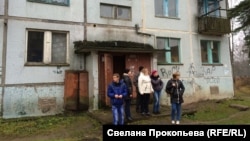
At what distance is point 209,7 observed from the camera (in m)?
17.7

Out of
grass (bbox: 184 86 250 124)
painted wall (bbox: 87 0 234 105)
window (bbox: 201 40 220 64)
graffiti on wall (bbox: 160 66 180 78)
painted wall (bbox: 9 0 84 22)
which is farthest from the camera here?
window (bbox: 201 40 220 64)

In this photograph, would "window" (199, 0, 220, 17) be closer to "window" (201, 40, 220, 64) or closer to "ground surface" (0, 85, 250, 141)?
"window" (201, 40, 220, 64)

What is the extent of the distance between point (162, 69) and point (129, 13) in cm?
353

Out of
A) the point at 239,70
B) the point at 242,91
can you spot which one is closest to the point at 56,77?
the point at 242,91

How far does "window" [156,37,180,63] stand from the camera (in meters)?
15.4

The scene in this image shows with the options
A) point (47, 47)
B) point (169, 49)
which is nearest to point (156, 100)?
point (169, 49)

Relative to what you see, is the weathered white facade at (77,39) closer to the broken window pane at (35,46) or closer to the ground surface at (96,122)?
the broken window pane at (35,46)

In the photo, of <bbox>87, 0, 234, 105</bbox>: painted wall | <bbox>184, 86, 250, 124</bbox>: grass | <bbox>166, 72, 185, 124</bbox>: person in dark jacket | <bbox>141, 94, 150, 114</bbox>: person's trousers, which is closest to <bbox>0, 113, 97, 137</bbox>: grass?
<bbox>141, 94, 150, 114</bbox>: person's trousers

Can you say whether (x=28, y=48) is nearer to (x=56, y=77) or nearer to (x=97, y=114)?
(x=56, y=77)

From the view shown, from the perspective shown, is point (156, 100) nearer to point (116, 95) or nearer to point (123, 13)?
point (116, 95)

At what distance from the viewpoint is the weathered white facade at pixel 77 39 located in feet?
37.7

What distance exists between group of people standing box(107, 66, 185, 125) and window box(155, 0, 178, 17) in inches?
222

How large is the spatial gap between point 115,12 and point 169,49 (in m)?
3.73

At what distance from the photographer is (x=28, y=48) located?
39.3 ft
